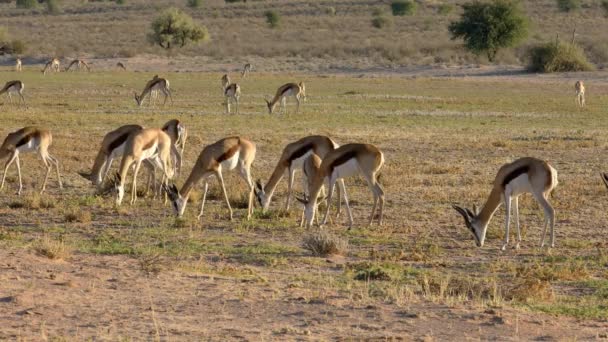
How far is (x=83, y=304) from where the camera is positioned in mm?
7773

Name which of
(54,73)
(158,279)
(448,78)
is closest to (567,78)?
(448,78)

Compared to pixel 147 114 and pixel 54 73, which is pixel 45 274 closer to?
pixel 147 114

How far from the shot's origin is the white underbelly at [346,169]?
12297 millimetres

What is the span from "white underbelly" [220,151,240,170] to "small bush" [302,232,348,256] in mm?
2501

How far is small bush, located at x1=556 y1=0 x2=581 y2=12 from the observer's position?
261 ft

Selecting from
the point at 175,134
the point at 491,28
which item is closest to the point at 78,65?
the point at 491,28

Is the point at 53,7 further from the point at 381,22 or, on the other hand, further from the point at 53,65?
the point at 53,65

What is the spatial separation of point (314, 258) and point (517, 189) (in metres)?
2.45

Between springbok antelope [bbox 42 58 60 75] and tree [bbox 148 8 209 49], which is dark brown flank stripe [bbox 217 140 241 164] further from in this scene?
tree [bbox 148 8 209 49]

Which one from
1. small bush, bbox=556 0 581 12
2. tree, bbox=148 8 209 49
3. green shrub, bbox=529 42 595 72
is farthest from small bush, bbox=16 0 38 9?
green shrub, bbox=529 42 595 72

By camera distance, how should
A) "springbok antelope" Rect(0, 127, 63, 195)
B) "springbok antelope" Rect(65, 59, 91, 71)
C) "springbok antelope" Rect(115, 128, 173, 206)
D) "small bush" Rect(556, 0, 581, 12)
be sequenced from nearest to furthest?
1. "springbok antelope" Rect(115, 128, 173, 206)
2. "springbok antelope" Rect(0, 127, 63, 195)
3. "springbok antelope" Rect(65, 59, 91, 71)
4. "small bush" Rect(556, 0, 581, 12)

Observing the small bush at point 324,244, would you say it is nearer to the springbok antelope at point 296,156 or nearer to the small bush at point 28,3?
the springbok antelope at point 296,156

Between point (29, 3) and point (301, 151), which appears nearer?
point (301, 151)

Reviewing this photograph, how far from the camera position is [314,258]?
10.6 metres
